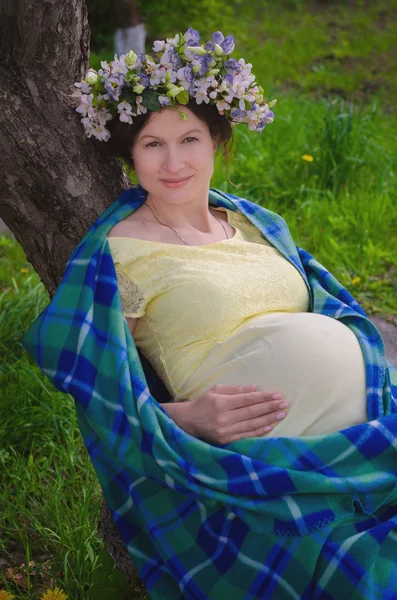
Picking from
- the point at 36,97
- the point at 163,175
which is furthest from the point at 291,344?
the point at 36,97

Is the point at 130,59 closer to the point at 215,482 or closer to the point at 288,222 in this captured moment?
the point at 215,482

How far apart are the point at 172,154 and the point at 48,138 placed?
386 millimetres

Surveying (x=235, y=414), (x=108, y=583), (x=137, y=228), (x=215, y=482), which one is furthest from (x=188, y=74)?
(x=108, y=583)

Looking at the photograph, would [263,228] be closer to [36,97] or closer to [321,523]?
[36,97]

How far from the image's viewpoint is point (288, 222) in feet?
14.2

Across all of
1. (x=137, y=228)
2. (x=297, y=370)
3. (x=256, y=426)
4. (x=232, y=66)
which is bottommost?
(x=256, y=426)

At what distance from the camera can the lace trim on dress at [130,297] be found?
2086 millimetres

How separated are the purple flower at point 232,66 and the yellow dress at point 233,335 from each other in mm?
501

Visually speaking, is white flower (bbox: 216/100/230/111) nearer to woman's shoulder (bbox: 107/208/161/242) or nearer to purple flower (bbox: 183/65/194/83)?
purple flower (bbox: 183/65/194/83)

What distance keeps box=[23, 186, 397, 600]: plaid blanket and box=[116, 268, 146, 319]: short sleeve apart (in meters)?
0.05

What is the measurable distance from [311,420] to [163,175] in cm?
79

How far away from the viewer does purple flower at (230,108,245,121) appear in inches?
90.7

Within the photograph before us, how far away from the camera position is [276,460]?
73.5 inches

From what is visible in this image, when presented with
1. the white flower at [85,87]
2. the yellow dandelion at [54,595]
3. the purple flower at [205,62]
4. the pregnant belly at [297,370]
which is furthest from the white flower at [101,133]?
the yellow dandelion at [54,595]
